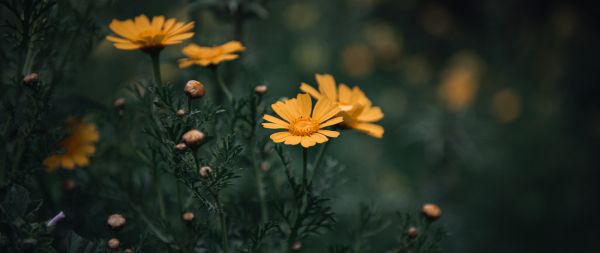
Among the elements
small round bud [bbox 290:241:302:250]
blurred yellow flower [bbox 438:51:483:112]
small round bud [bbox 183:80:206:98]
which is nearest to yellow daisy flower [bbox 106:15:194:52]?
small round bud [bbox 183:80:206:98]

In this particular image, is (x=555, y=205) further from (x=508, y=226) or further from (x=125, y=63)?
(x=125, y=63)

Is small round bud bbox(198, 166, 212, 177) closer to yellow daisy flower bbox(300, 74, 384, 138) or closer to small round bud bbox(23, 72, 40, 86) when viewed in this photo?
yellow daisy flower bbox(300, 74, 384, 138)

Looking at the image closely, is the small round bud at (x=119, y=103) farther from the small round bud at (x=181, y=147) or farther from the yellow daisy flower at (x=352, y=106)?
the yellow daisy flower at (x=352, y=106)

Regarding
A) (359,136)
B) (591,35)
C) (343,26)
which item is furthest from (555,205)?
(343,26)

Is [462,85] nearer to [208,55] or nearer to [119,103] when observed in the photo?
[208,55]

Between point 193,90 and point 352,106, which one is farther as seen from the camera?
point 352,106

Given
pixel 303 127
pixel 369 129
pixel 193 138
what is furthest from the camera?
pixel 369 129

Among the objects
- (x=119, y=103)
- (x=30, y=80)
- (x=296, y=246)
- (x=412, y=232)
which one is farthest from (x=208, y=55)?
(x=412, y=232)
